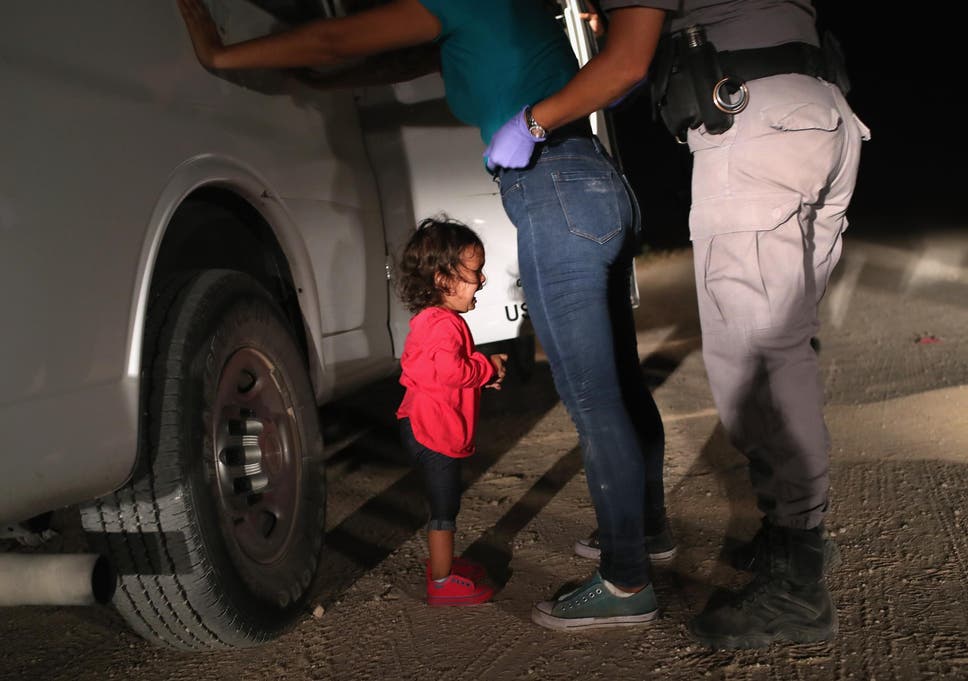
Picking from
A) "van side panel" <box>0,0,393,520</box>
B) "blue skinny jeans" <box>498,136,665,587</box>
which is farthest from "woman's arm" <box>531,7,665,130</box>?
"van side panel" <box>0,0,393,520</box>

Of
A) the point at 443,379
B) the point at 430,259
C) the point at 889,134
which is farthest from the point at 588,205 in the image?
the point at 889,134

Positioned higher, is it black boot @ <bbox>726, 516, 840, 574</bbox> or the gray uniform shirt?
the gray uniform shirt

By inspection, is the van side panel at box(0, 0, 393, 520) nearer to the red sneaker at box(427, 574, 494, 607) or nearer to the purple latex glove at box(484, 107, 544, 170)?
the purple latex glove at box(484, 107, 544, 170)

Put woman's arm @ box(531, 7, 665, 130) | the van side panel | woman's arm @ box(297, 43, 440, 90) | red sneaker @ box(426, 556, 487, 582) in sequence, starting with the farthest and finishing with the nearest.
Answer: woman's arm @ box(297, 43, 440, 90) → red sneaker @ box(426, 556, 487, 582) → woman's arm @ box(531, 7, 665, 130) → the van side panel

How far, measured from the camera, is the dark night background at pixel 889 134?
42.3ft

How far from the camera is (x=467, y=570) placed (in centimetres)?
267

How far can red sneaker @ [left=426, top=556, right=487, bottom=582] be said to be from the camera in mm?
2652

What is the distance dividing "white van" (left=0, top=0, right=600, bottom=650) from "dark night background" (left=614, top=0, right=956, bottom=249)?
22.6 ft

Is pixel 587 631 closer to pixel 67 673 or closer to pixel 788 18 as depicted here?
pixel 67 673

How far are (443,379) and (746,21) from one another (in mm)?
1233

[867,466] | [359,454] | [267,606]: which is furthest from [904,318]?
[267,606]

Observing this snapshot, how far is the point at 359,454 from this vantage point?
426cm

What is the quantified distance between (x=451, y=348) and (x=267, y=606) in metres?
0.85

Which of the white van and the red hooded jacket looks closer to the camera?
the white van
